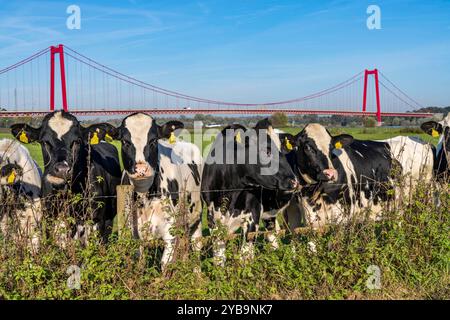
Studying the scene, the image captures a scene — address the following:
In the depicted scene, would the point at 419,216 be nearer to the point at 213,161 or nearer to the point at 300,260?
the point at 300,260

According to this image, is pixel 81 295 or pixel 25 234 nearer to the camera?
pixel 81 295

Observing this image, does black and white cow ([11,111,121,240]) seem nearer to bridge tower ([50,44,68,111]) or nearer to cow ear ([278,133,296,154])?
cow ear ([278,133,296,154])

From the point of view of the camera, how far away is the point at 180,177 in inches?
203

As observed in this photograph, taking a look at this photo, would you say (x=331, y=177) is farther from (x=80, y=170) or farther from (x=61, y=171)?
(x=61, y=171)

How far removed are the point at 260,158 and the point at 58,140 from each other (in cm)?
193

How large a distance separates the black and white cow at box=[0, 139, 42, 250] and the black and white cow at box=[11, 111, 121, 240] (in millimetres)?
216

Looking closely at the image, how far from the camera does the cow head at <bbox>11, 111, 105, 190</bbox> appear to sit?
4402 millimetres

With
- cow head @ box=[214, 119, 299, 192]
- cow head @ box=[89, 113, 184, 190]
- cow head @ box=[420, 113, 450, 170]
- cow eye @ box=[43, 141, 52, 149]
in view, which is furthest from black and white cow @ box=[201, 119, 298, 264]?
→ cow head @ box=[420, 113, 450, 170]

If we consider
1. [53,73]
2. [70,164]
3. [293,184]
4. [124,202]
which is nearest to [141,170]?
[124,202]

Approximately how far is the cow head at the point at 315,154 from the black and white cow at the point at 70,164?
2.03 meters

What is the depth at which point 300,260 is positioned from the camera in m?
4.13
